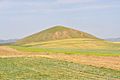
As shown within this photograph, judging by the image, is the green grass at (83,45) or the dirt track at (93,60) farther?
the green grass at (83,45)

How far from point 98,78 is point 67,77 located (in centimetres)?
336

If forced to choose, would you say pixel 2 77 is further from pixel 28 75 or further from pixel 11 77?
pixel 28 75

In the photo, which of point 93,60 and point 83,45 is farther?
point 83,45

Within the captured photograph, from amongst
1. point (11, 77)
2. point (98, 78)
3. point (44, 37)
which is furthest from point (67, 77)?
point (44, 37)

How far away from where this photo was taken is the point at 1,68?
38969mm

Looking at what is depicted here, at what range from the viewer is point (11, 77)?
3259 centimetres

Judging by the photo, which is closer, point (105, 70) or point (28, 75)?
point (28, 75)

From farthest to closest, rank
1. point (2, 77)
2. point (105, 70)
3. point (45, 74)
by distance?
point (105, 70), point (45, 74), point (2, 77)

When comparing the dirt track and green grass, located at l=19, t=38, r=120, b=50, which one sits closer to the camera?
the dirt track

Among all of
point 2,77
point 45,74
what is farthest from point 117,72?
point 2,77

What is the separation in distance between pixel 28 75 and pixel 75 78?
16.5 feet

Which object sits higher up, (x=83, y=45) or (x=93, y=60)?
(x=93, y=60)

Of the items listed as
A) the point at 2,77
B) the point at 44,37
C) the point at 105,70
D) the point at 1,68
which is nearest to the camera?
the point at 2,77

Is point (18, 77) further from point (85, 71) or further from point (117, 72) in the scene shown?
point (117, 72)
